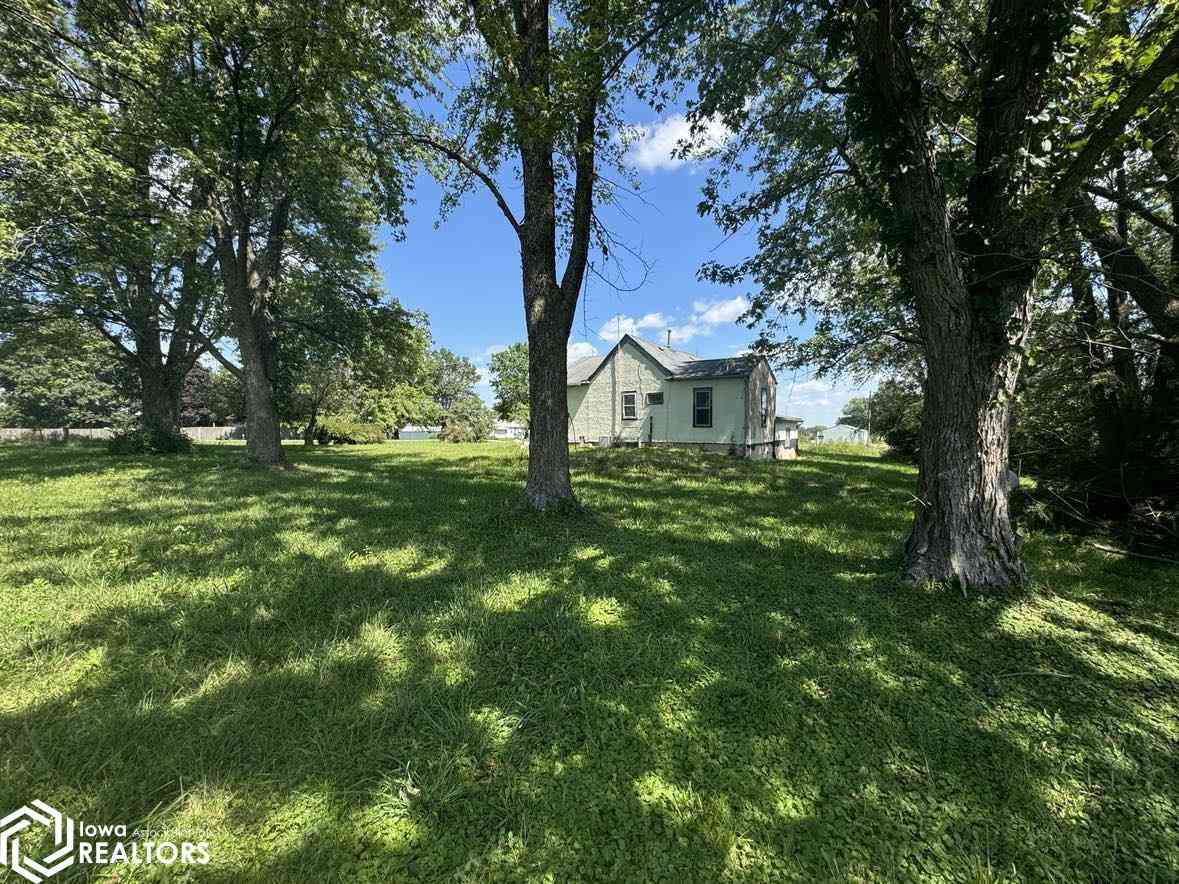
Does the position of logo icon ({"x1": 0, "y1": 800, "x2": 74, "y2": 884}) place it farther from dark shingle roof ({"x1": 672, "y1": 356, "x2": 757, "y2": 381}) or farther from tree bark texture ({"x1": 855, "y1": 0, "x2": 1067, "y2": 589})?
dark shingle roof ({"x1": 672, "y1": 356, "x2": 757, "y2": 381})

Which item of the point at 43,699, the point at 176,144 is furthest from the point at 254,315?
the point at 43,699

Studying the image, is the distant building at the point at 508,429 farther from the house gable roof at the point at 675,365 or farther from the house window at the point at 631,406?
the house window at the point at 631,406

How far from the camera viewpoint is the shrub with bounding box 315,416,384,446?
25422 millimetres

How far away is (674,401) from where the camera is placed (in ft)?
63.4

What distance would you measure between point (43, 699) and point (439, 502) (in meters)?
5.14

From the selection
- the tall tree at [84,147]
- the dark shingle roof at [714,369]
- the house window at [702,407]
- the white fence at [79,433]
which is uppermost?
the tall tree at [84,147]

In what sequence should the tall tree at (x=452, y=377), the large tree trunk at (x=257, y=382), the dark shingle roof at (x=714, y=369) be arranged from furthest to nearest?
the tall tree at (x=452, y=377)
the dark shingle roof at (x=714, y=369)
the large tree trunk at (x=257, y=382)

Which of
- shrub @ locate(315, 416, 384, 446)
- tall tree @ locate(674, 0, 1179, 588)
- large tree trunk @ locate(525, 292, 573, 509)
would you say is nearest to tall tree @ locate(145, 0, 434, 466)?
large tree trunk @ locate(525, 292, 573, 509)

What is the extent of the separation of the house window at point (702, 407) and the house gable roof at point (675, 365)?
570mm

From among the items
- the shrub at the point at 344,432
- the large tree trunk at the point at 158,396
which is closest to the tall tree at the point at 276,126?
the large tree trunk at the point at 158,396

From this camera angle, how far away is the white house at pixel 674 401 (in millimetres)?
17922

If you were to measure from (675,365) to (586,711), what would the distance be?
19.2m

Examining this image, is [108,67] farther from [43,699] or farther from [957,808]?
[957,808]

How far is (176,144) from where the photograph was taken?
8.23 m
